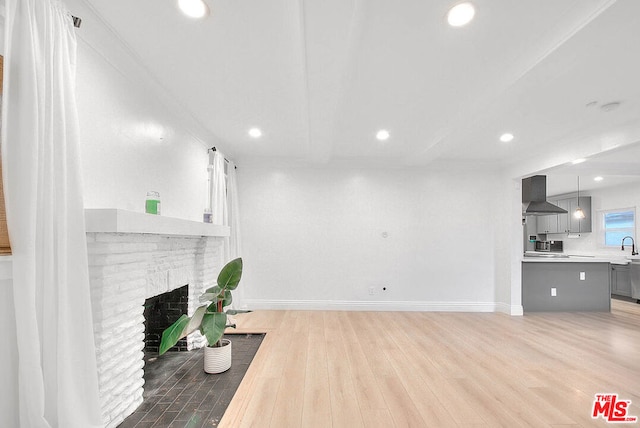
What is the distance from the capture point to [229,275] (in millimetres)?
2775

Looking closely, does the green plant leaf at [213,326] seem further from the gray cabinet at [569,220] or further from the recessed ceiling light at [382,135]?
the gray cabinet at [569,220]

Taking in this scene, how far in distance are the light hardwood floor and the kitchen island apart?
0.63 m

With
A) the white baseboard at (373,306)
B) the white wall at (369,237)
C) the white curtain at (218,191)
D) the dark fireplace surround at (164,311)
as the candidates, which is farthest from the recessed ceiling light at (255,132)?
the white baseboard at (373,306)

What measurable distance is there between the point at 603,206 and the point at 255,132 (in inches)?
329

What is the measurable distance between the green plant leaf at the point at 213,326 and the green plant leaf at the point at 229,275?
0.26 meters

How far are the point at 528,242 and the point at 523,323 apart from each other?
6001mm

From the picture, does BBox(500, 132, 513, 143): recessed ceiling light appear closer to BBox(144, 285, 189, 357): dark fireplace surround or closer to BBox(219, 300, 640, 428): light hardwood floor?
BBox(219, 300, 640, 428): light hardwood floor

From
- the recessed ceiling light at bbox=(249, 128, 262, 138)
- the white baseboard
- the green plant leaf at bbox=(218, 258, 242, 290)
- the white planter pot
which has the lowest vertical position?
the white baseboard

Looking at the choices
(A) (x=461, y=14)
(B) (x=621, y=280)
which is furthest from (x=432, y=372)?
(B) (x=621, y=280)

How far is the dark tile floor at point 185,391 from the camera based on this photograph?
79.6 inches

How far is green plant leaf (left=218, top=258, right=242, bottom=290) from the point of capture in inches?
109

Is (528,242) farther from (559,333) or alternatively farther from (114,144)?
(114,144)

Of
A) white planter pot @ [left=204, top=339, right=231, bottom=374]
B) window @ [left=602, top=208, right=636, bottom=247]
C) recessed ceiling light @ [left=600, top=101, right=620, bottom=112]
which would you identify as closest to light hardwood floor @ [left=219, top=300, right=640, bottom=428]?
white planter pot @ [left=204, top=339, right=231, bottom=374]

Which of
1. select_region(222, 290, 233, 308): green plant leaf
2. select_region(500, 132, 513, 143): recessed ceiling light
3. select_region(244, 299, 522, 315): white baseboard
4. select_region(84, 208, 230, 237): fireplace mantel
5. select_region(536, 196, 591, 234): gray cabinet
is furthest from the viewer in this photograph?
select_region(536, 196, 591, 234): gray cabinet
